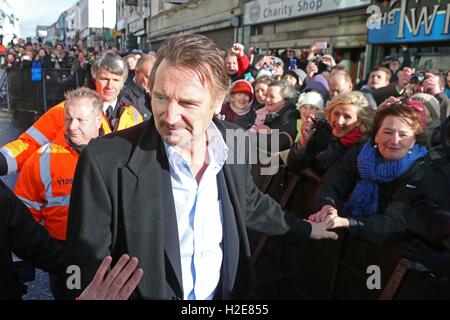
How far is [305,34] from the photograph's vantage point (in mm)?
14852

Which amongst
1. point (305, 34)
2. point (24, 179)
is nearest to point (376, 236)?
point (24, 179)

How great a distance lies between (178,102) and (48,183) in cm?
131

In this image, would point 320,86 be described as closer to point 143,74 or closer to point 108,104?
point 143,74

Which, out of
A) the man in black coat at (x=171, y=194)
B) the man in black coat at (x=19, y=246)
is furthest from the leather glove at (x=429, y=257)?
the man in black coat at (x=19, y=246)

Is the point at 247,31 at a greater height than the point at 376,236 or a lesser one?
greater

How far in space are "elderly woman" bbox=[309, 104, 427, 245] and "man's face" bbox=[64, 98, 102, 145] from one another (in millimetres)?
1422

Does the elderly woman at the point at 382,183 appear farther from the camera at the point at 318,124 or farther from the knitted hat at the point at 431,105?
the knitted hat at the point at 431,105

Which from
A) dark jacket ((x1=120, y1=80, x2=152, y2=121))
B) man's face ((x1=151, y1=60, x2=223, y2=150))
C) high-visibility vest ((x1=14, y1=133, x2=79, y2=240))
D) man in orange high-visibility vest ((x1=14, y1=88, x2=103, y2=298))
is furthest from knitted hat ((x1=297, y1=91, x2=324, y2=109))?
man's face ((x1=151, y1=60, x2=223, y2=150))

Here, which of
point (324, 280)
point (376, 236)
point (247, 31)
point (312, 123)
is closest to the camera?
point (376, 236)

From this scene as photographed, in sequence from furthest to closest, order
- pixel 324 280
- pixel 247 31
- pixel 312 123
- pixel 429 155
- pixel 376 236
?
pixel 247 31
pixel 312 123
pixel 324 280
pixel 429 155
pixel 376 236

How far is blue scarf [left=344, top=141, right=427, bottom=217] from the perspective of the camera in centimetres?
228

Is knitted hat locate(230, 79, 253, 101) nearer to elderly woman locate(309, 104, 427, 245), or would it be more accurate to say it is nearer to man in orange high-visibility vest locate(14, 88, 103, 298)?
elderly woman locate(309, 104, 427, 245)
